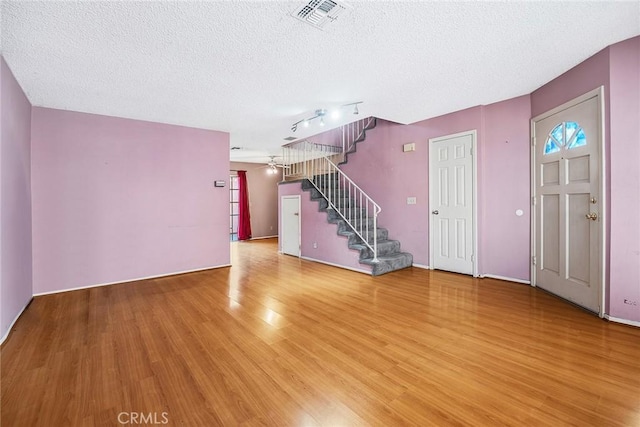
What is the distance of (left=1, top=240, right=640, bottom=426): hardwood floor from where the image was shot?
1.67 metres

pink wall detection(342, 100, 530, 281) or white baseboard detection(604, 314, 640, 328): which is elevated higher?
pink wall detection(342, 100, 530, 281)

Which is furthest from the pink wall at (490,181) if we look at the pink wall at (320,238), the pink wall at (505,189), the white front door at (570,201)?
the pink wall at (320,238)

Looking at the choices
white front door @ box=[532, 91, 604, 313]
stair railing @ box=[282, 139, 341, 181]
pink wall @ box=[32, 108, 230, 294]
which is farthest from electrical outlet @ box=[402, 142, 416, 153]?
pink wall @ box=[32, 108, 230, 294]

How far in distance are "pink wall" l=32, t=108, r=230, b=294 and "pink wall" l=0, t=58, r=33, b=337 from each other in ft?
0.85

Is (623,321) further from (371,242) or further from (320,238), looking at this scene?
(320,238)

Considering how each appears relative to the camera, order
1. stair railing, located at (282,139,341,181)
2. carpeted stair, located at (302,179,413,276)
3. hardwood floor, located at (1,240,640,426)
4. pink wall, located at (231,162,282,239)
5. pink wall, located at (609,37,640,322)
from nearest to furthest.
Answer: hardwood floor, located at (1,240,640,426), pink wall, located at (609,37,640,322), carpeted stair, located at (302,179,413,276), stair railing, located at (282,139,341,181), pink wall, located at (231,162,282,239)

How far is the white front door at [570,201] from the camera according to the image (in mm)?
3002

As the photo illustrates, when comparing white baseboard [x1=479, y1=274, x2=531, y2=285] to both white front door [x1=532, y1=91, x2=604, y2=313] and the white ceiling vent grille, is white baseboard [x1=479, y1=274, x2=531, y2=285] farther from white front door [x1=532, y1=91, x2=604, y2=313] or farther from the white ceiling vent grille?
the white ceiling vent grille

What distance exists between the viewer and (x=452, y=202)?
473 centimetres

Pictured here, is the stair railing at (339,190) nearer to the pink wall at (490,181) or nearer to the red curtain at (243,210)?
the pink wall at (490,181)

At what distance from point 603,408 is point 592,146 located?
101 inches

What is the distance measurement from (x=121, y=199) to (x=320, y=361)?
4054mm

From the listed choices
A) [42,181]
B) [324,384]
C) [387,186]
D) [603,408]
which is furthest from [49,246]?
[603,408]

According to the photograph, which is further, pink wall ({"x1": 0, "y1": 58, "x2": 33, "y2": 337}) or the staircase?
the staircase
